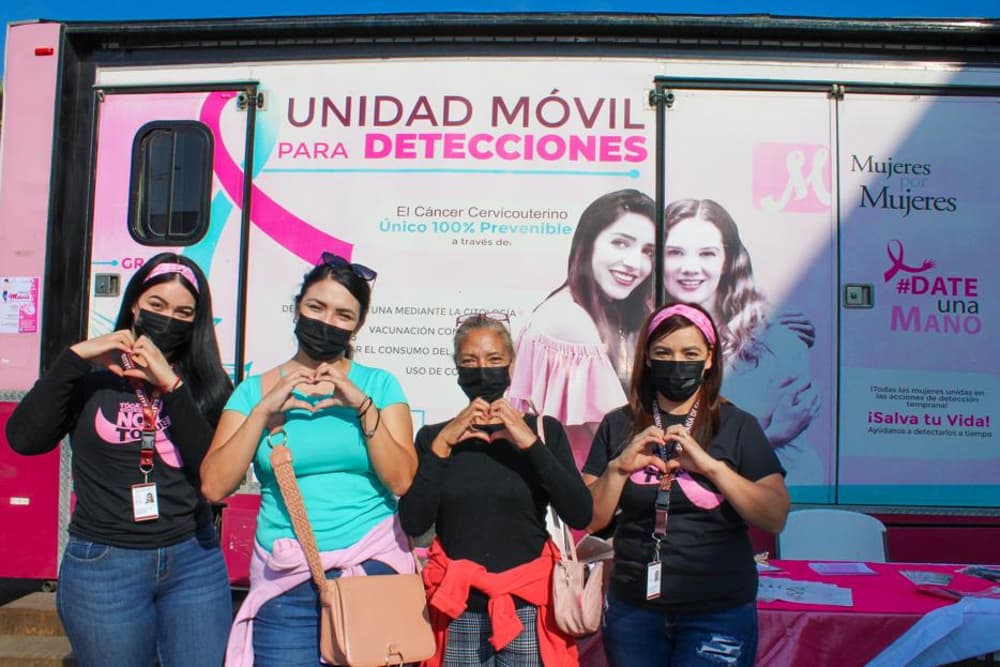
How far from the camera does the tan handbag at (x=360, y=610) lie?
1.93 meters

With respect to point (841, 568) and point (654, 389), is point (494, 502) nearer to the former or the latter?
point (654, 389)

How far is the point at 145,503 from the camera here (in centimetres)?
213

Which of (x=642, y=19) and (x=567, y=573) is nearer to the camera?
(x=567, y=573)

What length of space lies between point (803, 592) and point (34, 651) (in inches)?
145

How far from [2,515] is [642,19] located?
4.23 metres

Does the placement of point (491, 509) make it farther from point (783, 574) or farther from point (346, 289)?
point (783, 574)

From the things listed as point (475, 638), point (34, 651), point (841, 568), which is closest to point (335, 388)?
point (475, 638)

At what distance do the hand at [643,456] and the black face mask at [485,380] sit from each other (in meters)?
0.40

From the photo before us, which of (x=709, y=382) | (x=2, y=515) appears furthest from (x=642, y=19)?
(x=2, y=515)

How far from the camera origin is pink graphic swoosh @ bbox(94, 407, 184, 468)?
85.5 inches

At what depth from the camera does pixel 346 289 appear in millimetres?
2195

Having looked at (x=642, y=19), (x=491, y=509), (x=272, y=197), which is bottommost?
(x=491, y=509)

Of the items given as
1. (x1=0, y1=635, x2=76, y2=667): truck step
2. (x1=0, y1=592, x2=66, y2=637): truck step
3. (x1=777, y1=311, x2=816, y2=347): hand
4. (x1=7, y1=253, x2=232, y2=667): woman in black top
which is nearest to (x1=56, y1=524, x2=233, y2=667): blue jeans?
(x1=7, y1=253, x2=232, y2=667): woman in black top

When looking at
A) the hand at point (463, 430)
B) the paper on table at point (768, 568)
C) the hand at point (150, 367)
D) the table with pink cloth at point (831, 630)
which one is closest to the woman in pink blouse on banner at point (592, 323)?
the paper on table at point (768, 568)
